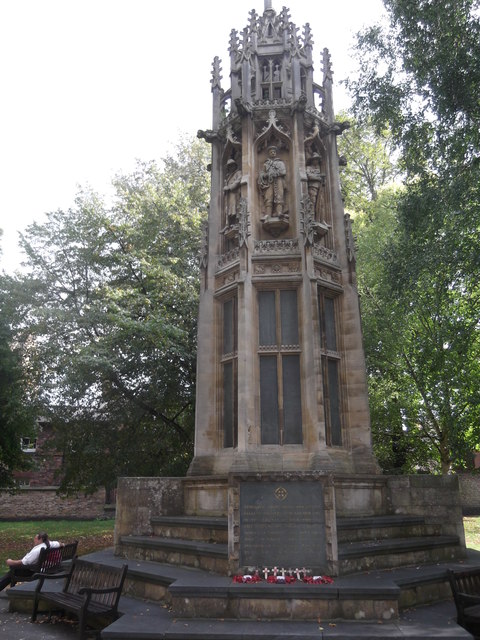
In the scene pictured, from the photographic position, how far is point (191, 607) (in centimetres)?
603

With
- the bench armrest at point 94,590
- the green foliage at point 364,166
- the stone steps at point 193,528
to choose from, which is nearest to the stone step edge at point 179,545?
the stone steps at point 193,528

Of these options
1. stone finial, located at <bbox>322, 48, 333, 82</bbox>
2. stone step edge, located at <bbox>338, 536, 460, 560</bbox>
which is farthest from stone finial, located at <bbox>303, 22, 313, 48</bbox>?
stone step edge, located at <bbox>338, 536, 460, 560</bbox>

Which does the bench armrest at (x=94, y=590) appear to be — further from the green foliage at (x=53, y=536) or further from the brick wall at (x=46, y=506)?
the brick wall at (x=46, y=506)

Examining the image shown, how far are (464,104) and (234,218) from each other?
598cm

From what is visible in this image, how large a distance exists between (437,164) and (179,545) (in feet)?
36.0

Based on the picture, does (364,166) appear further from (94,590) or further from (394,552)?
(94,590)

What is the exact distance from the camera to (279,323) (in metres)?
10.2

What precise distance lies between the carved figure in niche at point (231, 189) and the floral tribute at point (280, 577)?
24.8 ft

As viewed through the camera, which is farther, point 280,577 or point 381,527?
point 381,527

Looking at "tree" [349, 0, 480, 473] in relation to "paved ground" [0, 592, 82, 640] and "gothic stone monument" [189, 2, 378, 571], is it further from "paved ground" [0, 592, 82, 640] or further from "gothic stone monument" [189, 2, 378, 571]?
"paved ground" [0, 592, 82, 640]

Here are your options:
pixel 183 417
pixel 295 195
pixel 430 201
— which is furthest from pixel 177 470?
pixel 430 201

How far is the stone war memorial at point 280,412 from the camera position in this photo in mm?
6637

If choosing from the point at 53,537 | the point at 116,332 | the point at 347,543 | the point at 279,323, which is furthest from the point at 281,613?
the point at 53,537

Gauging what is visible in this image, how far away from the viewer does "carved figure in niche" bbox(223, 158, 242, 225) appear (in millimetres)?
11500
